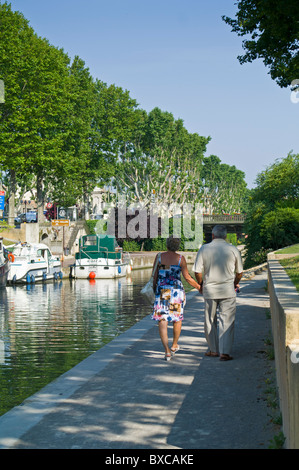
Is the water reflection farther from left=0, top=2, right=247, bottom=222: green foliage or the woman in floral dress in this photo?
left=0, top=2, right=247, bottom=222: green foliage

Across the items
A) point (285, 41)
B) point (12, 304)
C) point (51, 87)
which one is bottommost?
point (12, 304)

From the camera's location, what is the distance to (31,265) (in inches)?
1458

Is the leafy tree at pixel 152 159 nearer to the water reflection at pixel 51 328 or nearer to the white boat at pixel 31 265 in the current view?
the white boat at pixel 31 265

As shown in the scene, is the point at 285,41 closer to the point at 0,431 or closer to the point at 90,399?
the point at 90,399

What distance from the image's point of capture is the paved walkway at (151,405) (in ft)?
17.9

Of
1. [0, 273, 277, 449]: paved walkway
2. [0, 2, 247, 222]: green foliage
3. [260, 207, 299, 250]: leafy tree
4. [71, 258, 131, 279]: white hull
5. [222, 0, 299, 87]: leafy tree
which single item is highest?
[0, 2, 247, 222]: green foliage

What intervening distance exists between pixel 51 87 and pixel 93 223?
22.1 m

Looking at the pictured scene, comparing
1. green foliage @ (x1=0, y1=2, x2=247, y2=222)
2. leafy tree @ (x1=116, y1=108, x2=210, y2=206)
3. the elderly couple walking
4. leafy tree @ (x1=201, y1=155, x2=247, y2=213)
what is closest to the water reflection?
the elderly couple walking

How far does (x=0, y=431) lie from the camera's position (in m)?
5.82

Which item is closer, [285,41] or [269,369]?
[269,369]

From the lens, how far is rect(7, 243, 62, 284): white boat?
36281 millimetres

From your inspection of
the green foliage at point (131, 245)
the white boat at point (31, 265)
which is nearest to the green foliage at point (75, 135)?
the green foliage at point (131, 245)

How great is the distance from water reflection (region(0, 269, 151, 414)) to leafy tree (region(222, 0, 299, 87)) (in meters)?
8.13
